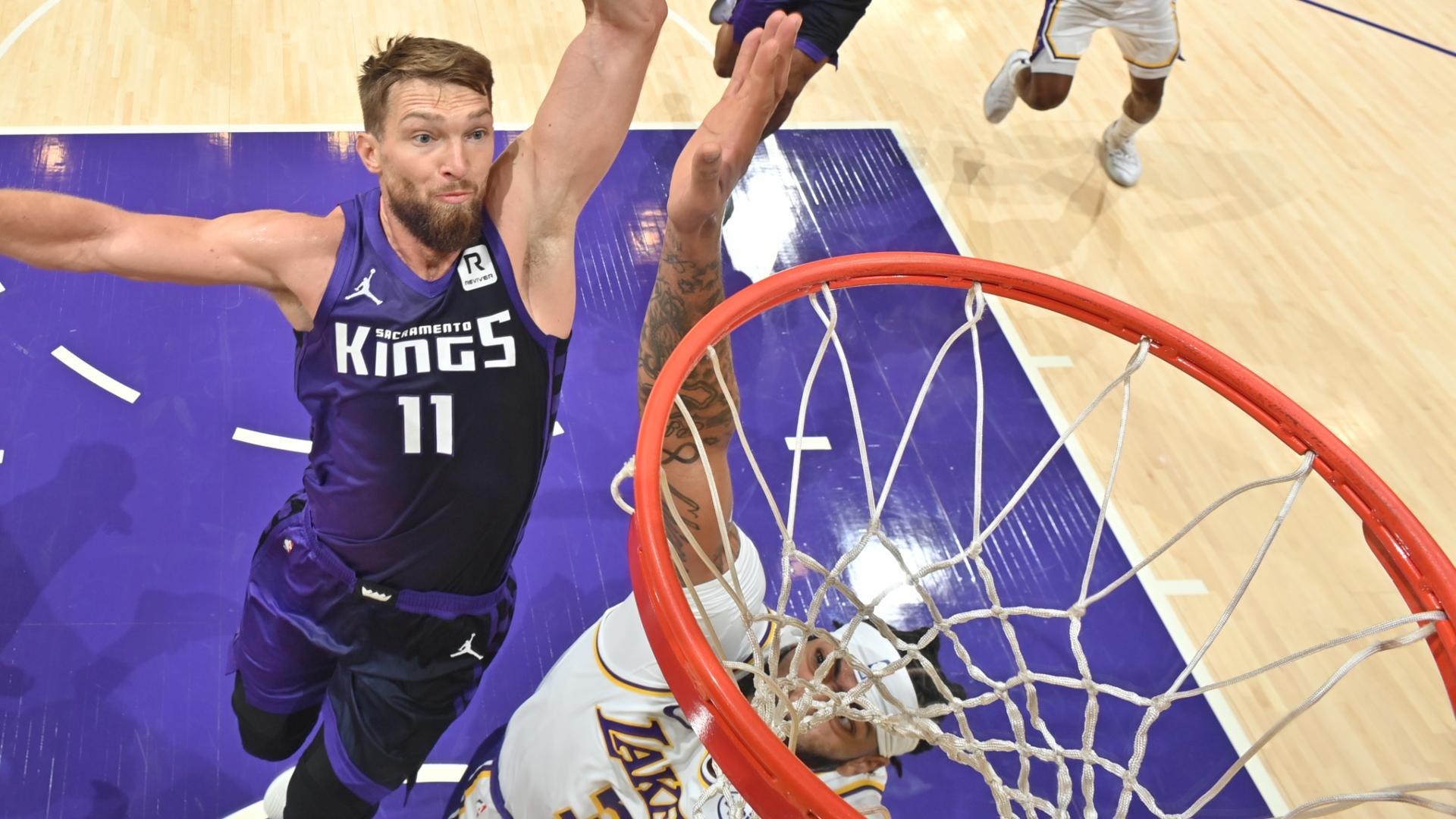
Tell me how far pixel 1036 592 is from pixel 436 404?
7.72 ft

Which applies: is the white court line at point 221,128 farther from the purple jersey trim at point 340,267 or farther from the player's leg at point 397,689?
the player's leg at point 397,689

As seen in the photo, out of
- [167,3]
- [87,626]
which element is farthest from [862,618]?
[167,3]

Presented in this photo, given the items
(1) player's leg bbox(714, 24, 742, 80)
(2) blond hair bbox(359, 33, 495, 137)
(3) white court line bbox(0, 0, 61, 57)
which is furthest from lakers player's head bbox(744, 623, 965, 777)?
(3) white court line bbox(0, 0, 61, 57)

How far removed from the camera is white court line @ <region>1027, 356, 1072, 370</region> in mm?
4992

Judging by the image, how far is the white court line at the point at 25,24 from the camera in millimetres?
5859

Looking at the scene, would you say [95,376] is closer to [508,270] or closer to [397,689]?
[397,689]

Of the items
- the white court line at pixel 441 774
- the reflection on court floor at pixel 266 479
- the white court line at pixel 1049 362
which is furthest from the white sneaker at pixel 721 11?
the white court line at pixel 441 774

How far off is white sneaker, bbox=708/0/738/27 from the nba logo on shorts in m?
3.85

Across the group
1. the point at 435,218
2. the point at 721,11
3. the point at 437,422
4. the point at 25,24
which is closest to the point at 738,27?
the point at 721,11

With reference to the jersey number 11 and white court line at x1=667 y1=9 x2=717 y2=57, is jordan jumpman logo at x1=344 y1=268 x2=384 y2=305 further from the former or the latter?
white court line at x1=667 y1=9 x2=717 y2=57

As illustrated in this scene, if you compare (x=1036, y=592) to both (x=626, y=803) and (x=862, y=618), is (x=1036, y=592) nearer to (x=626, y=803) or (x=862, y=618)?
(x=862, y=618)

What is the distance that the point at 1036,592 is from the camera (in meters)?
4.13

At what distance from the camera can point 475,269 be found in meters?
2.72

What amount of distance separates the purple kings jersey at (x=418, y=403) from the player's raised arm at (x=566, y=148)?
0.20ft
